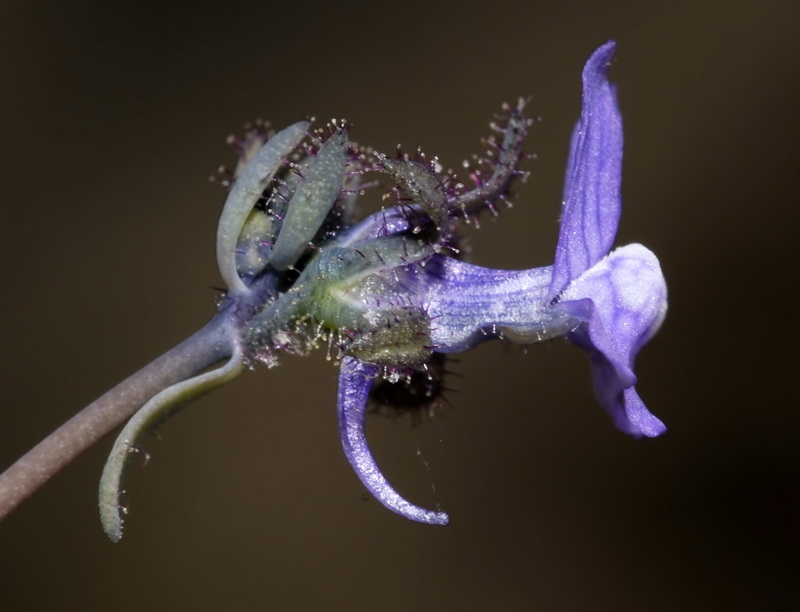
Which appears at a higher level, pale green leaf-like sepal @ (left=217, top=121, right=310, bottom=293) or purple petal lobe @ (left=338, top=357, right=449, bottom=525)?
pale green leaf-like sepal @ (left=217, top=121, right=310, bottom=293)

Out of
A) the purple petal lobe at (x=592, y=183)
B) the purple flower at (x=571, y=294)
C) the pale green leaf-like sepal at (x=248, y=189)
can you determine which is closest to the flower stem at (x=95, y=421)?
the pale green leaf-like sepal at (x=248, y=189)

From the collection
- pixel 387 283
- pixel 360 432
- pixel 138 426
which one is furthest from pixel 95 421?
pixel 387 283

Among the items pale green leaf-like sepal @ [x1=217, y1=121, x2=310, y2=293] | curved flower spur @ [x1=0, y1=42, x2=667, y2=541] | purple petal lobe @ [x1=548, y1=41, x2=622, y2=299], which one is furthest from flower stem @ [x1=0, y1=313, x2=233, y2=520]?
purple petal lobe @ [x1=548, y1=41, x2=622, y2=299]

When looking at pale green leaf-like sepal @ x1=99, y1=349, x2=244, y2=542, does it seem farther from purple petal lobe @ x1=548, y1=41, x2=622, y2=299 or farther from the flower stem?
purple petal lobe @ x1=548, y1=41, x2=622, y2=299

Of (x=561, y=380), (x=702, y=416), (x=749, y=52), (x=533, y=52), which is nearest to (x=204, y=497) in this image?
(x=561, y=380)

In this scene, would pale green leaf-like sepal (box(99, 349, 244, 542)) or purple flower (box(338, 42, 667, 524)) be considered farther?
purple flower (box(338, 42, 667, 524))

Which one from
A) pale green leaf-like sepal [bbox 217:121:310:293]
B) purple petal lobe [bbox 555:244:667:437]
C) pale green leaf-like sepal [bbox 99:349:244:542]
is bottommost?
purple petal lobe [bbox 555:244:667:437]
